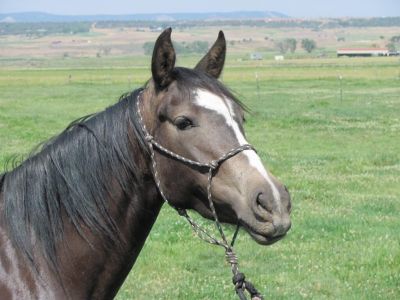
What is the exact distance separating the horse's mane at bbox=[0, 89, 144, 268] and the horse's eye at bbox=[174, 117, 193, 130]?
0.72 ft

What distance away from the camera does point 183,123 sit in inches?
141

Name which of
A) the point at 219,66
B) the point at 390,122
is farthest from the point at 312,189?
the point at 390,122

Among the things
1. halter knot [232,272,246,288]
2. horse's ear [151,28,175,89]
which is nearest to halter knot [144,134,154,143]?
horse's ear [151,28,175,89]

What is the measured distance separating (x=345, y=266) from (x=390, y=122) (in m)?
18.6

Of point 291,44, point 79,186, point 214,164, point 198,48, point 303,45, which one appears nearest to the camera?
point 214,164

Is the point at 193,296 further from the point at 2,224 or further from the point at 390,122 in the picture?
the point at 390,122

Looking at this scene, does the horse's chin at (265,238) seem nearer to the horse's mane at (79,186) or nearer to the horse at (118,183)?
the horse at (118,183)

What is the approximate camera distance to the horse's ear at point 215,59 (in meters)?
3.97

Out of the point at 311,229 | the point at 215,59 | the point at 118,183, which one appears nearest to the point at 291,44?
the point at 311,229

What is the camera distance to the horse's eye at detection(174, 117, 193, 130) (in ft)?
11.7

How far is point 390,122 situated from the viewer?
26.4 meters

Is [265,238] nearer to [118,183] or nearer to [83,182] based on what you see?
[118,183]

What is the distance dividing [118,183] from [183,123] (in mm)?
475

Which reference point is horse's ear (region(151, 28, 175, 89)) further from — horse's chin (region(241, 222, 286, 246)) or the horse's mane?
horse's chin (region(241, 222, 286, 246))
